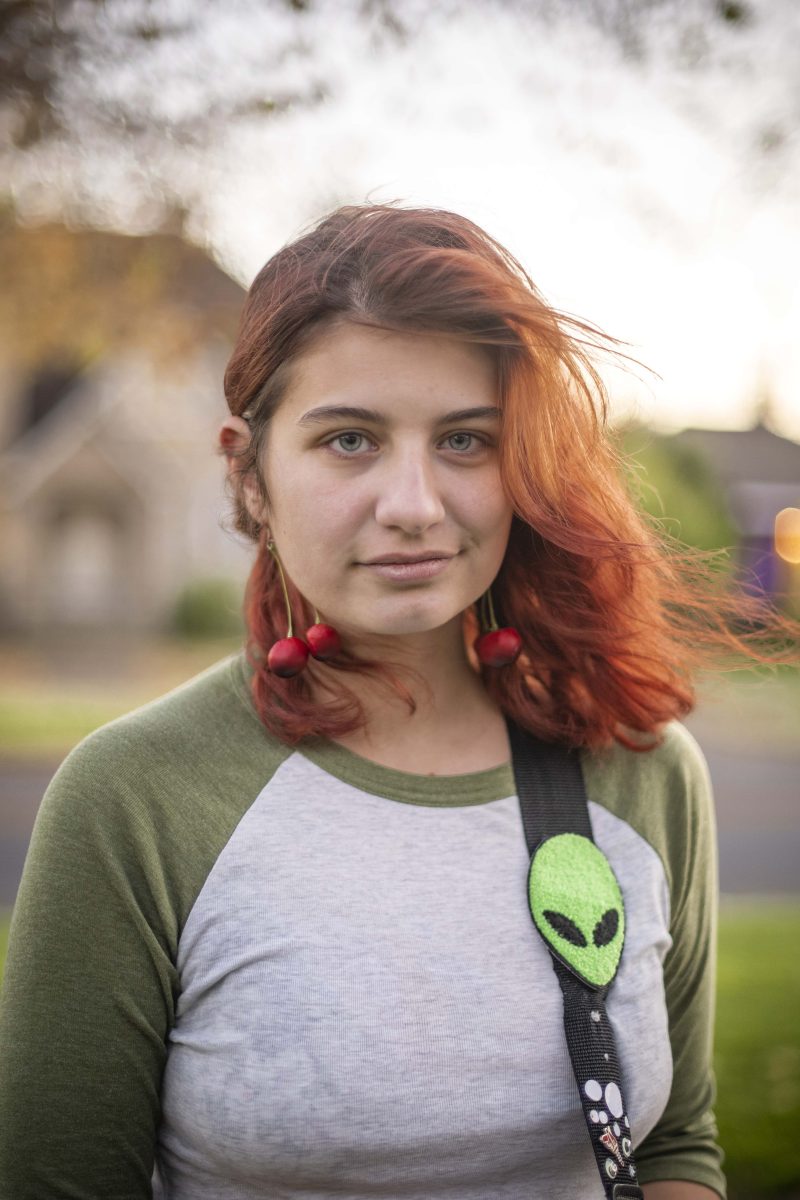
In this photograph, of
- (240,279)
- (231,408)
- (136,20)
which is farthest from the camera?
(240,279)

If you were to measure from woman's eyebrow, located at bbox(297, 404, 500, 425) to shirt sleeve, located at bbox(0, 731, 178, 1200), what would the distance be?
677 mm

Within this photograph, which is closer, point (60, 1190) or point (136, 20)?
point (60, 1190)

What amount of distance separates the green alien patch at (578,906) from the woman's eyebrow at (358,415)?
75cm

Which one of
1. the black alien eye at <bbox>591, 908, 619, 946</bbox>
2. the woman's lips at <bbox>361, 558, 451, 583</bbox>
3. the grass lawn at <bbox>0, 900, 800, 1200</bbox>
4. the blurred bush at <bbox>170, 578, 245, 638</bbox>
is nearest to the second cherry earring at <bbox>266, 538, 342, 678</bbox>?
the woman's lips at <bbox>361, 558, 451, 583</bbox>

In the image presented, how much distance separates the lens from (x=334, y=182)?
288 cm

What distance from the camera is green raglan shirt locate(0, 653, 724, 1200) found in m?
1.62

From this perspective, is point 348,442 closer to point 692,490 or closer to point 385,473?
point 385,473

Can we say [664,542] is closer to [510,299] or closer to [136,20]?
[510,299]

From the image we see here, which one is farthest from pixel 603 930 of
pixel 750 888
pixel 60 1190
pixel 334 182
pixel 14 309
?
pixel 750 888

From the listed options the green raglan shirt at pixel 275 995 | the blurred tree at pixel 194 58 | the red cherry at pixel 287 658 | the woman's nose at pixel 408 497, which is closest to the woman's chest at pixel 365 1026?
the green raglan shirt at pixel 275 995

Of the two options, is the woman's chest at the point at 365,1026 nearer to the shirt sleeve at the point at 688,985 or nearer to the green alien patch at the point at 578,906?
the green alien patch at the point at 578,906

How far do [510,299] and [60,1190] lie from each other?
1.56 meters

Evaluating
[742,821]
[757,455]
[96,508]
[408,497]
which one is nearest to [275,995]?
[408,497]

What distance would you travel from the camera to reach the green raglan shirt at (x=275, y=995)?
1620mm
